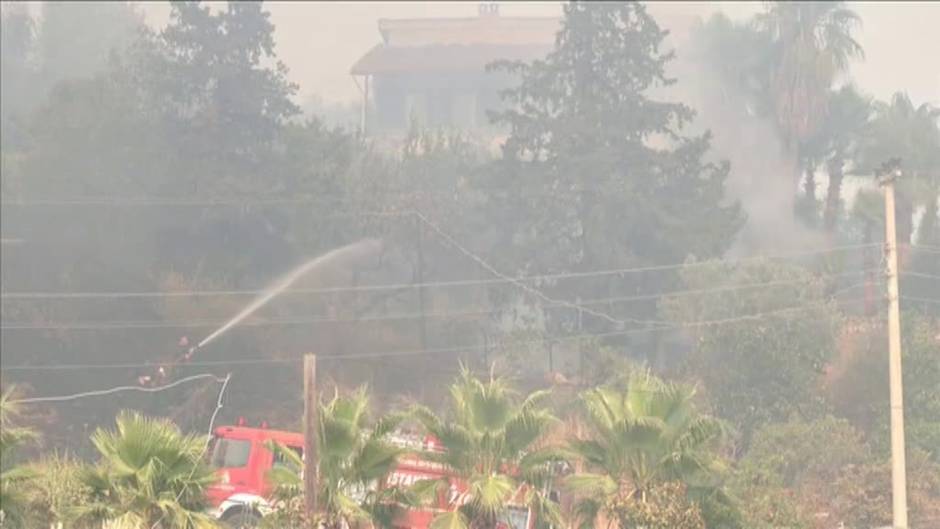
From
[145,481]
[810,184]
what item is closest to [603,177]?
[810,184]

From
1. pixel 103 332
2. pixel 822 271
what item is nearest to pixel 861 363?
pixel 822 271

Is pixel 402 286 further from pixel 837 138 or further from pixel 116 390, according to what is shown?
pixel 837 138

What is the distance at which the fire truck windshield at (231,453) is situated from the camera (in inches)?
1358

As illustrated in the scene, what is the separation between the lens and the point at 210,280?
6938cm

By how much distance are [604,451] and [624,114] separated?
163ft

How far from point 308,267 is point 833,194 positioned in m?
26.3

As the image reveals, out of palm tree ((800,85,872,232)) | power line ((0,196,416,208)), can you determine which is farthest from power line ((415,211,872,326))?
palm tree ((800,85,872,232))

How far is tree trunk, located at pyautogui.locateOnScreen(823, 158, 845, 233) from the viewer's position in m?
76.8

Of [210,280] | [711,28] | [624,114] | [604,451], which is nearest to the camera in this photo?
[604,451]

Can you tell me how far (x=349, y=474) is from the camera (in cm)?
2516

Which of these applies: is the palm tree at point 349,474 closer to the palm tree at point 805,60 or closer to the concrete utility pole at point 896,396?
the concrete utility pole at point 896,396

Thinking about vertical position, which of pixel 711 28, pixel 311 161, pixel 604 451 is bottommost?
pixel 604 451

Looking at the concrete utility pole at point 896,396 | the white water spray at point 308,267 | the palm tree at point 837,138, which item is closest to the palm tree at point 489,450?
the concrete utility pole at point 896,396

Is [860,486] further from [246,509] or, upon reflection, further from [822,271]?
[822,271]
